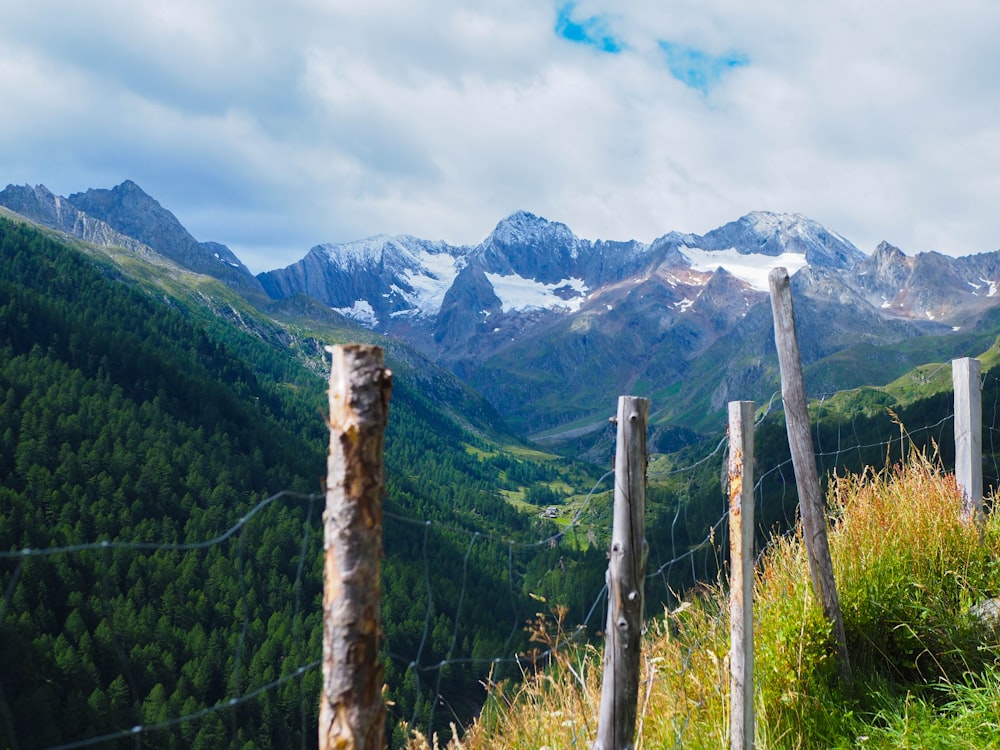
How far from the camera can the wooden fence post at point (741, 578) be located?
4.63m

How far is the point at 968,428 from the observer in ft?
24.5

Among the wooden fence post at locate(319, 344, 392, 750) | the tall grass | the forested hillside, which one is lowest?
the forested hillside

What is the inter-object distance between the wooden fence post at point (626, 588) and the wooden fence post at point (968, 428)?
4529 mm

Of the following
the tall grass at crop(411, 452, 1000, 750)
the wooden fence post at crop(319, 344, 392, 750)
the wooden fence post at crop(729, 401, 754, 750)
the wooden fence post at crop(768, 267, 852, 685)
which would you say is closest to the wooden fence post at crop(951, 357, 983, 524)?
the tall grass at crop(411, 452, 1000, 750)

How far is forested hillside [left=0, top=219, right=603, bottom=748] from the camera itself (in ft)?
234

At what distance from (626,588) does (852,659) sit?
2429mm

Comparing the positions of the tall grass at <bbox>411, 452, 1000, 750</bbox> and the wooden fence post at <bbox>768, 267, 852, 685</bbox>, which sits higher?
the wooden fence post at <bbox>768, 267, 852, 685</bbox>

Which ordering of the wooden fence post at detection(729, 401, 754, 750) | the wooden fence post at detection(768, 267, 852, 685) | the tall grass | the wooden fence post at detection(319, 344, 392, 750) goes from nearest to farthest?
the wooden fence post at detection(319, 344, 392, 750)
the wooden fence post at detection(729, 401, 754, 750)
the tall grass
the wooden fence post at detection(768, 267, 852, 685)

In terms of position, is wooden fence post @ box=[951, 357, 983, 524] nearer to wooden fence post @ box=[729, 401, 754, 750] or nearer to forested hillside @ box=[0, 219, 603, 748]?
wooden fence post @ box=[729, 401, 754, 750]

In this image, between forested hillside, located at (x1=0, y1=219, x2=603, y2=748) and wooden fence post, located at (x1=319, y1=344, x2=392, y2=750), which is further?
forested hillside, located at (x1=0, y1=219, x2=603, y2=748)

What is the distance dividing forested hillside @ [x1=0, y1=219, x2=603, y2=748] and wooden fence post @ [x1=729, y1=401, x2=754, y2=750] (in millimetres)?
27386

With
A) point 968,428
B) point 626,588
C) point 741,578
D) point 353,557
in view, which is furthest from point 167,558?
→ point 353,557

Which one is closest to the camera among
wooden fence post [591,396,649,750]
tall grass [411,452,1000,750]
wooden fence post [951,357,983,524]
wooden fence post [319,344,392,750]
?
wooden fence post [319,344,392,750]

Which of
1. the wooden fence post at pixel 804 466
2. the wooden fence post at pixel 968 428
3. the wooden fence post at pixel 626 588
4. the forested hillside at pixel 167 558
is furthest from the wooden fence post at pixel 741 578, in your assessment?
the forested hillside at pixel 167 558
